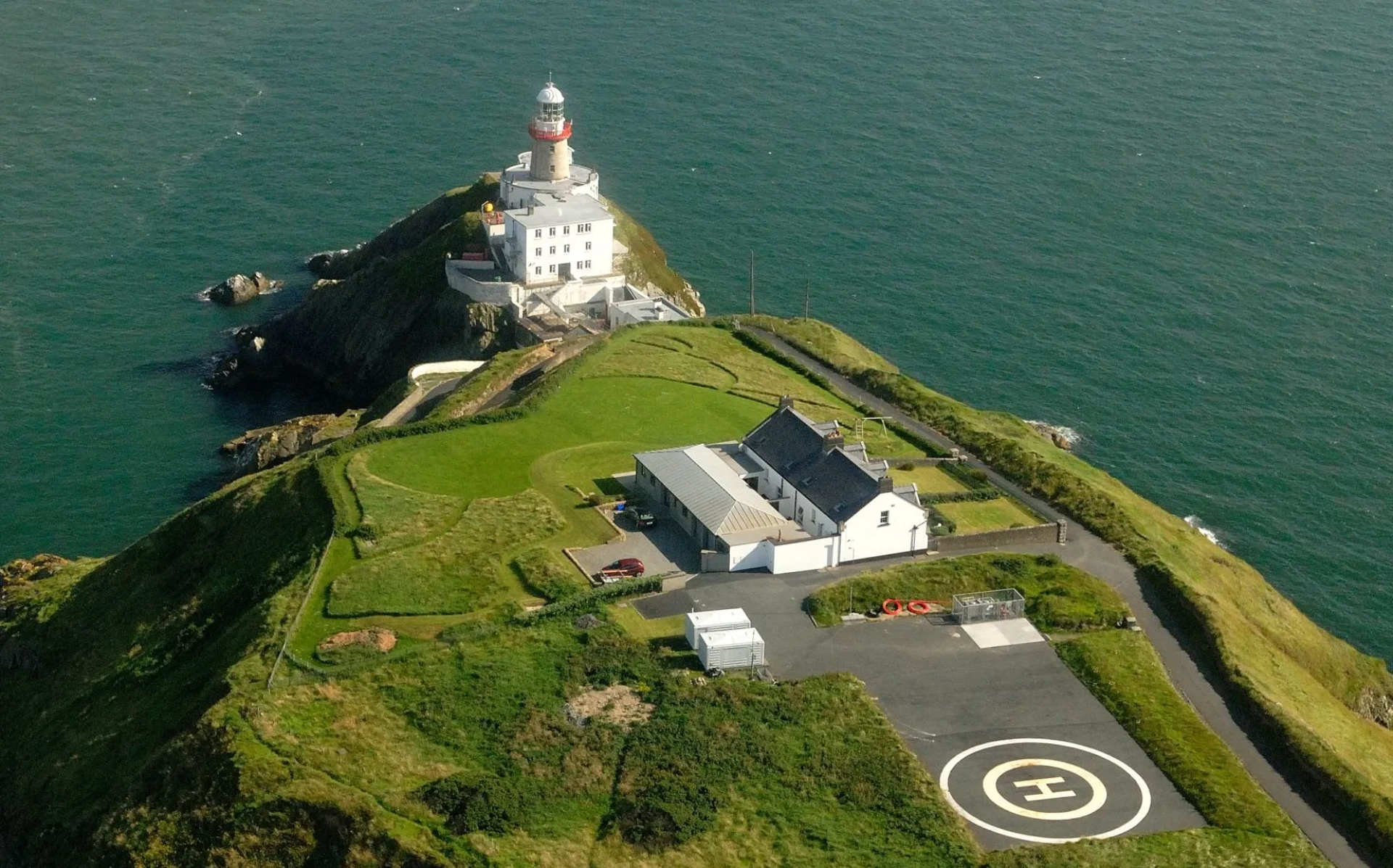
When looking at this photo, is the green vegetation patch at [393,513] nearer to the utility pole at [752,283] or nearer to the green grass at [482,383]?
the green grass at [482,383]

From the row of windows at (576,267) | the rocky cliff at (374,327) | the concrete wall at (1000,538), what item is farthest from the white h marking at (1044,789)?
the row of windows at (576,267)

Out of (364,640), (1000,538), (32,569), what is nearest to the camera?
(364,640)

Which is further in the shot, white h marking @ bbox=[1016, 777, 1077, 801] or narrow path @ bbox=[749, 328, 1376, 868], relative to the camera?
white h marking @ bbox=[1016, 777, 1077, 801]

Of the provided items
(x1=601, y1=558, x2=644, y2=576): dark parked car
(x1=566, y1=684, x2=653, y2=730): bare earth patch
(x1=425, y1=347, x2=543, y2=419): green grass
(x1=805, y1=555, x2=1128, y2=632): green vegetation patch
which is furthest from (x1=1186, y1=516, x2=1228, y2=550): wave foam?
(x1=566, y1=684, x2=653, y2=730): bare earth patch

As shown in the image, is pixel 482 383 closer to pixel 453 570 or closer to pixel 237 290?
pixel 453 570

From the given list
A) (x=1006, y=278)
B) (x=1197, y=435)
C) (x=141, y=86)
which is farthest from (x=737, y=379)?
(x=141, y=86)

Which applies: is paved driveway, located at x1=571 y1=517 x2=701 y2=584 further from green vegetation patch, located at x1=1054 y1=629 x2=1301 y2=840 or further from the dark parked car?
green vegetation patch, located at x1=1054 y1=629 x2=1301 y2=840

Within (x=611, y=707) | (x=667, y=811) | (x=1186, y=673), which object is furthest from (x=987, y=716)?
(x=611, y=707)

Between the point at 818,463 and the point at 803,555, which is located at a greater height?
the point at 818,463

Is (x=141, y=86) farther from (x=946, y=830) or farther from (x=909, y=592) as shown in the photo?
(x=946, y=830)
